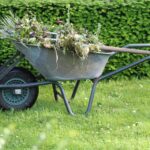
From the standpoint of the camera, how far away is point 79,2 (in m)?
7.35

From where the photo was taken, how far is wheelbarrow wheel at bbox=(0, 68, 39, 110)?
5809 millimetres

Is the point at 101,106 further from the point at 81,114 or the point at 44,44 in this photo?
the point at 44,44

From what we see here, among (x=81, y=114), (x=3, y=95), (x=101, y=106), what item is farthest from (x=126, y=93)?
(x=3, y=95)

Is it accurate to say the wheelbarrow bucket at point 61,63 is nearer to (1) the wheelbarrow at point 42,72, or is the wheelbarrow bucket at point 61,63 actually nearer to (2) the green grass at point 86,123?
(1) the wheelbarrow at point 42,72

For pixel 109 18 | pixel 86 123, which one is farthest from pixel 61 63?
pixel 109 18

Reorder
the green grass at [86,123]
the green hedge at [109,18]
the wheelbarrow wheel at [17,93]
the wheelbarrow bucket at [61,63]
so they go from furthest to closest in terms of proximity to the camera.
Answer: the green hedge at [109,18]
the wheelbarrow wheel at [17,93]
the wheelbarrow bucket at [61,63]
the green grass at [86,123]

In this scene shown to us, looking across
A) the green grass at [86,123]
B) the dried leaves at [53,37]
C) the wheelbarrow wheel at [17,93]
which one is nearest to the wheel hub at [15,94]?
the wheelbarrow wheel at [17,93]

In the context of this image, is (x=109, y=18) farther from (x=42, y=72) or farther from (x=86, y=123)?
(x=86, y=123)

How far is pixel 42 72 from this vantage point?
5492mm

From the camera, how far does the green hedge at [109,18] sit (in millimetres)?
7195

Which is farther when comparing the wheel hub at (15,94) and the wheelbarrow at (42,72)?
the wheel hub at (15,94)

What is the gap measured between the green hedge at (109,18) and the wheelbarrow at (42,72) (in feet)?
4.28

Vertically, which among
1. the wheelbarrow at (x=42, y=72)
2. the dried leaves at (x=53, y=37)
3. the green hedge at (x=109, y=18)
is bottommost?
the green hedge at (x=109, y=18)

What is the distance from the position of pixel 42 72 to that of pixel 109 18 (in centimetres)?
224
